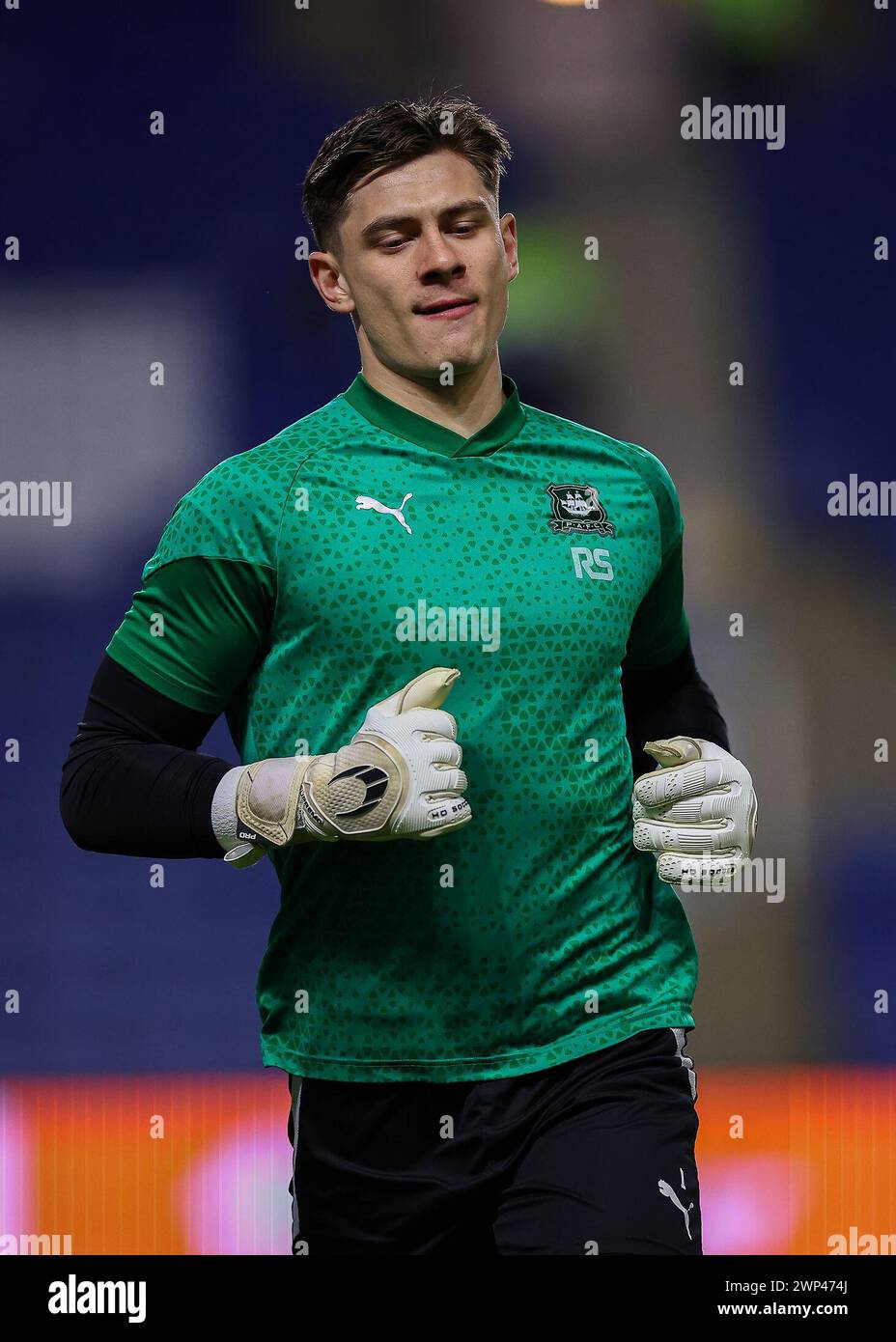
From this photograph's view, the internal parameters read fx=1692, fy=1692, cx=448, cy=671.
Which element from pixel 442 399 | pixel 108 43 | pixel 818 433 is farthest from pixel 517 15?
pixel 442 399

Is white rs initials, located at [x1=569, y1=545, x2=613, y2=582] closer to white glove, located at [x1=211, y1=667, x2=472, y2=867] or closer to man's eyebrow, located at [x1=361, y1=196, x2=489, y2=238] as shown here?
Answer: white glove, located at [x1=211, y1=667, x2=472, y2=867]

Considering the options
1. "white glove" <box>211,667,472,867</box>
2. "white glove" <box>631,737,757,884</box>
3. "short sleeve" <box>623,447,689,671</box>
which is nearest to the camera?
"white glove" <box>211,667,472,867</box>

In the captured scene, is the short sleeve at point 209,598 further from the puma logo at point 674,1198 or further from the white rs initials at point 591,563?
the puma logo at point 674,1198

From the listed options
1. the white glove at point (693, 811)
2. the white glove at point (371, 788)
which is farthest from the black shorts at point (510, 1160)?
the white glove at point (371, 788)

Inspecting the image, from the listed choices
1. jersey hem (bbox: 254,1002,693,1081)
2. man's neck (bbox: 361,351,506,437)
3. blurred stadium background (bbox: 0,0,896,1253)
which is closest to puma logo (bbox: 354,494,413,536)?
man's neck (bbox: 361,351,506,437)

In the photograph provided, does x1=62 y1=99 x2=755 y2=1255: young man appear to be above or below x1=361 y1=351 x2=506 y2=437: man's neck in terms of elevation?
below

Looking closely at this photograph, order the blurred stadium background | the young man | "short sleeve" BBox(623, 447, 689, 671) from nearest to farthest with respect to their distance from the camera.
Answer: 1. the young man
2. "short sleeve" BBox(623, 447, 689, 671)
3. the blurred stadium background

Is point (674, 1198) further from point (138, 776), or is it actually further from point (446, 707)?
point (138, 776)

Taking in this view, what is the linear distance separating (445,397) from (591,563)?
244mm

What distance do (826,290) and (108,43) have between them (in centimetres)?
148

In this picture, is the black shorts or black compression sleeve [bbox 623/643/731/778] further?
black compression sleeve [bbox 623/643/731/778]

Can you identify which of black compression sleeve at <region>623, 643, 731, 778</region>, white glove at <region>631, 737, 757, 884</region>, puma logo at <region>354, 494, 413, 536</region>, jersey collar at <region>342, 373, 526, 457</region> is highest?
jersey collar at <region>342, 373, 526, 457</region>

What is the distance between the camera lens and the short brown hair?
6.07ft

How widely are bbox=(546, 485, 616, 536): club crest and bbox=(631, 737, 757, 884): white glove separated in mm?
251
